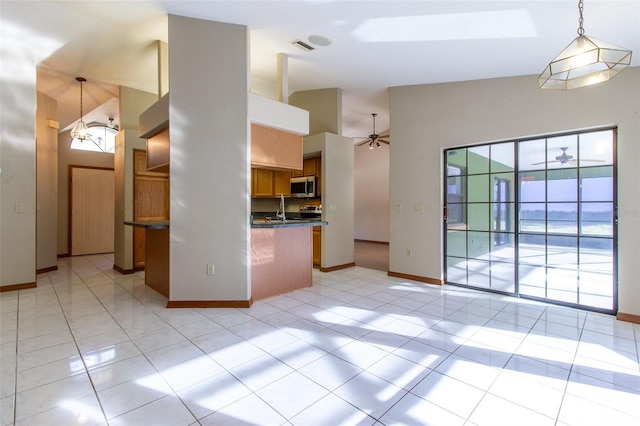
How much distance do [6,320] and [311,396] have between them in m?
3.31

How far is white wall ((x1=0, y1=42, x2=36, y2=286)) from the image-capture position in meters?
4.04

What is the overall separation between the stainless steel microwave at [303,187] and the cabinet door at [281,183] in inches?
4.7

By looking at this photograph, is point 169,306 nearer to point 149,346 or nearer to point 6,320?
point 149,346

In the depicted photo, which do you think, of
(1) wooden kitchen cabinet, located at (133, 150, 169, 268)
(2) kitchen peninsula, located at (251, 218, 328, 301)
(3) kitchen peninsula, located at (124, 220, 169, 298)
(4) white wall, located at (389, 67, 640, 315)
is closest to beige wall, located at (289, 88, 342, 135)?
(4) white wall, located at (389, 67, 640, 315)

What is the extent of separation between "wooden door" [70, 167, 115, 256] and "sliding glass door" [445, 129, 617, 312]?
787 centimetres

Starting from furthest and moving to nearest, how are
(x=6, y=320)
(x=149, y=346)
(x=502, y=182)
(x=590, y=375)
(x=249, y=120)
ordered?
(x=502, y=182)
(x=249, y=120)
(x=6, y=320)
(x=149, y=346)
(x=590, y=375)

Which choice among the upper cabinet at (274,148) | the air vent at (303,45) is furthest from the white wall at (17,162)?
the air vent at (303,45)

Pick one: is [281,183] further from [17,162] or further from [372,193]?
[372,193]

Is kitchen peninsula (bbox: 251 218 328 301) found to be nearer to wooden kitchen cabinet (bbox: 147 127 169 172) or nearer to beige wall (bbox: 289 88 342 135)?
wooden kitchen cabinet (bbox: 147 127 169 172)

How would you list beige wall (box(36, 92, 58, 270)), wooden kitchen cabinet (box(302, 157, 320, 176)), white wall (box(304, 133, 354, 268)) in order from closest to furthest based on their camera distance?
beige wall (box(36, 92, 58, 270))
white wall (box(304, 133, 354, 268))
wooden kitchen cabinet (box(302, 157, 320, 176))

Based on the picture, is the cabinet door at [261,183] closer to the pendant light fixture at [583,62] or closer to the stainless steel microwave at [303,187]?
the stainless steel microwave at [303,187]

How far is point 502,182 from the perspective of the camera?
159 inches

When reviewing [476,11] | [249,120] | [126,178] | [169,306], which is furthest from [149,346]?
[476,11]

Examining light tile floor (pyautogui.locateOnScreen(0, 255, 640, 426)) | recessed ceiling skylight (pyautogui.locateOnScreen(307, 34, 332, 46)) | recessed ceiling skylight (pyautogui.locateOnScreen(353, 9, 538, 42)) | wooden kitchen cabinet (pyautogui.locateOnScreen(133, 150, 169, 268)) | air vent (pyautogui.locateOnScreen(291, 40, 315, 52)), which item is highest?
air vent (pyautogui.locateOnScreen(291, 40, 315, 52))
